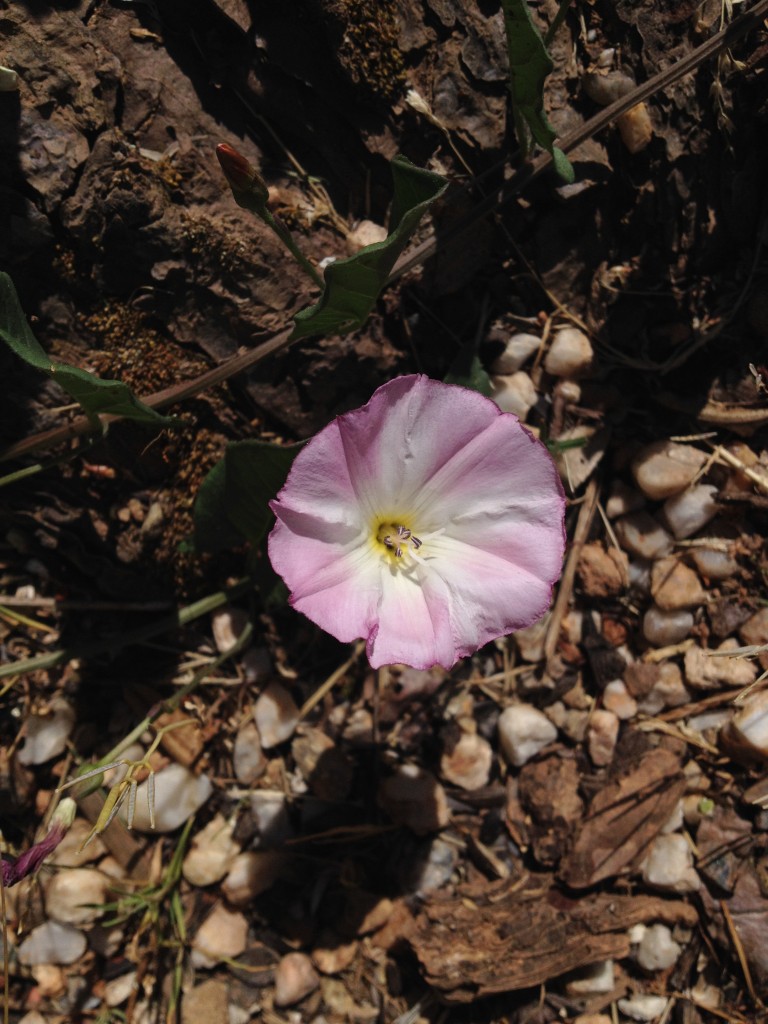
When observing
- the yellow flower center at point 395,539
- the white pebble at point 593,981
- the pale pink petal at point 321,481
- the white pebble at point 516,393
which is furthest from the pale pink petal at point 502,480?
the white pebble at point 593,981

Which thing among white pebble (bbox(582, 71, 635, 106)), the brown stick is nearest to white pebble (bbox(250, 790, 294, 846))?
the brown stick

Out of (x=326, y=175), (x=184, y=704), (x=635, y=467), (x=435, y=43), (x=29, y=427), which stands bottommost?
(x=184, y=704)

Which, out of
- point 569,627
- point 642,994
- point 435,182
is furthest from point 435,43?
point 642,994

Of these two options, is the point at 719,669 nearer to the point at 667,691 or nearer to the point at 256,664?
the point at 667,691

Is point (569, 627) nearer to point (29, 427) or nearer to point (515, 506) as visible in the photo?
point (515, 506)

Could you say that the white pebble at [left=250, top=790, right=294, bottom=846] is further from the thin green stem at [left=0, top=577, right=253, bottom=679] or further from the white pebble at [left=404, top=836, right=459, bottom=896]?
the thin green stem at [left=0, top=577, right=253, bottom=679]

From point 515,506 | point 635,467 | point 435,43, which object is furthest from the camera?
point 635,467
